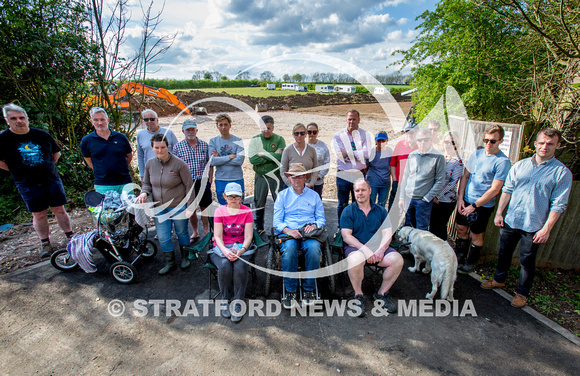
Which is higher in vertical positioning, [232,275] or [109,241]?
[109,241]

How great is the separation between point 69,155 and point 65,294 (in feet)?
13.4

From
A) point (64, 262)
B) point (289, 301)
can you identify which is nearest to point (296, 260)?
point (289, 301)

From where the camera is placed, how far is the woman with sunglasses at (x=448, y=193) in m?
4.04

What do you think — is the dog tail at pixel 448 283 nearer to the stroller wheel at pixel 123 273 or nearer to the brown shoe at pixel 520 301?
the brown shoe at pixel 520 301

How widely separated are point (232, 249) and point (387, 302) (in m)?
1.85

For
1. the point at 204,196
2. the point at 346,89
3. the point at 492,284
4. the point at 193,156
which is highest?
the point at 346,89

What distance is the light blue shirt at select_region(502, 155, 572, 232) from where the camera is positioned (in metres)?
3.00

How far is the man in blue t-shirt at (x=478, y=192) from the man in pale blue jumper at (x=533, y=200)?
246 millimetres

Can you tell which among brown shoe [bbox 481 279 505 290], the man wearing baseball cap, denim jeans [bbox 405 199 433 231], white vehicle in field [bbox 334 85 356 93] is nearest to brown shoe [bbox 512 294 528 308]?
brown shoe [bbox 481 279 505 290]

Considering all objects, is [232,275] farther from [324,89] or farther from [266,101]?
[324,89]

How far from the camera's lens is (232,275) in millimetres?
3281

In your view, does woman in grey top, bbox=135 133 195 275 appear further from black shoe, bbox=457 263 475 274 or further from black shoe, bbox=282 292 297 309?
black shoe, bbox=457 263 475 274

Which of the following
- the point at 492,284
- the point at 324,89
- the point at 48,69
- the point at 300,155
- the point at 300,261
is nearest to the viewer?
the point at 300,261

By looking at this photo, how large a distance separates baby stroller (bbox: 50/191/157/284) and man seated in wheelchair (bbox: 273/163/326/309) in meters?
1.91
